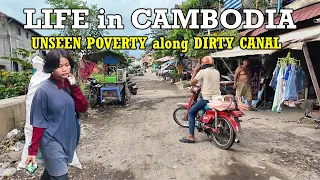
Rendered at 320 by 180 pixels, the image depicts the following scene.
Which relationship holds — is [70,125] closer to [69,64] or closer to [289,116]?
[69,64]

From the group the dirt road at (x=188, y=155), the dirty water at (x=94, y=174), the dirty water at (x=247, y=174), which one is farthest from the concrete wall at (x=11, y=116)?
the dirty water at (x=247, y=174)

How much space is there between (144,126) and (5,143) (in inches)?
123

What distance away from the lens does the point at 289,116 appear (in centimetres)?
754

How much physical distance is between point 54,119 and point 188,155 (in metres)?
2.79

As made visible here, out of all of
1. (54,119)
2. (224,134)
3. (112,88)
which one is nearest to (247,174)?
(224,134)

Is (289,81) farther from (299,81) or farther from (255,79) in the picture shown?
(255,79)

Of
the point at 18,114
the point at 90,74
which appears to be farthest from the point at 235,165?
the point at 90,74

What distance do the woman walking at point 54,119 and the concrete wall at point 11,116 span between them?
3431mm

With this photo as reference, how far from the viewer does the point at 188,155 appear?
4.50m

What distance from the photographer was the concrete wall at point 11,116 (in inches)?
202

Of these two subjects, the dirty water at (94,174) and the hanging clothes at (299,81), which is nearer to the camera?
the dirty water at (94,174)

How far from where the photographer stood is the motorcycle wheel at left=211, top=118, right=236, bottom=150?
458cm

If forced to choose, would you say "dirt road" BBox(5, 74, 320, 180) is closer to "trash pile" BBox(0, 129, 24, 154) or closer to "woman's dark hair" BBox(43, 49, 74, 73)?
"trash pile" BBox(0, 129, 24, 154)

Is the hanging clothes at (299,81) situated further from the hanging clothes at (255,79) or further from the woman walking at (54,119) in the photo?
the woman walking at (54,119)
